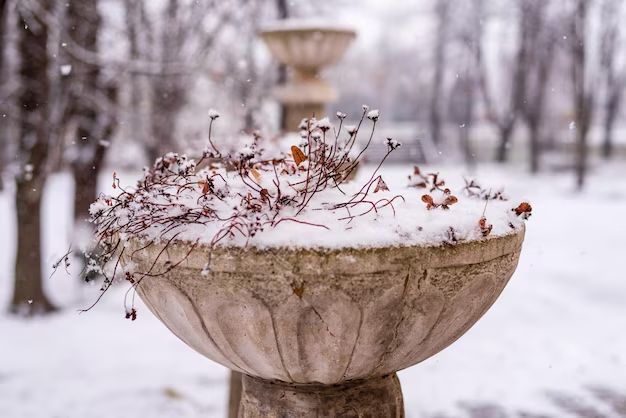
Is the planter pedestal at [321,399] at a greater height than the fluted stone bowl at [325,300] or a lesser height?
lesser

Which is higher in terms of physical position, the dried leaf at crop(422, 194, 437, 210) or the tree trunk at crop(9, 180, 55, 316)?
the dried leaf at crop(422, 194, 437, 210)

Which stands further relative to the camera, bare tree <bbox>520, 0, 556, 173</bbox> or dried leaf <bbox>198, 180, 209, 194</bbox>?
bare tree <bbox>520, 0, 556, 173</bbox>

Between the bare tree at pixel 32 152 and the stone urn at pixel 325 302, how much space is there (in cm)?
507

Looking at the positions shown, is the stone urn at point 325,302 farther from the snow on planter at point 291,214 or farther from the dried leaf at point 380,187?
the dried leaf at point 380,187

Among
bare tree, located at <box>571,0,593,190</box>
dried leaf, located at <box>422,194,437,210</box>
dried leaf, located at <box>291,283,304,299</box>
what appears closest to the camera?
dried leaf, located at <box>291,283,304,299</box>

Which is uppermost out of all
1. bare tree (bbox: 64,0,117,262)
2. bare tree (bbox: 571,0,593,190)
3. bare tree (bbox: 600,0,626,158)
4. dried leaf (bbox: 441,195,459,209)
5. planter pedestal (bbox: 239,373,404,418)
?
bare tree (bbox: 600,0,626,158)

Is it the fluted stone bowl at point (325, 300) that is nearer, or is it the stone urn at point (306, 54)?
the fluted stone bowl at point (325, 300)

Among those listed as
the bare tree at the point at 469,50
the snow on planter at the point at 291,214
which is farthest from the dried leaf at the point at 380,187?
the bare tree at the point at 469,50

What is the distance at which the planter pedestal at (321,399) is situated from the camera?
2.24 m

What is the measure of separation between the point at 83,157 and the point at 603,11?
48.4 ft

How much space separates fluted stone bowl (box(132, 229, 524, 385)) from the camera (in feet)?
5.91

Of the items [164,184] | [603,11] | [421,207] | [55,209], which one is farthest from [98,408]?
[603,11]

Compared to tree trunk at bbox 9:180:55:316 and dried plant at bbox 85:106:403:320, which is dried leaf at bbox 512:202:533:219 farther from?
tree trunk at bbox 9:180:55:316

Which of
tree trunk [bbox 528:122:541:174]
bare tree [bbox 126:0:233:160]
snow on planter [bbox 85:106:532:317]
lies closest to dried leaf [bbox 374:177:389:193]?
snow on planter [bbox 85:106:532:317]
